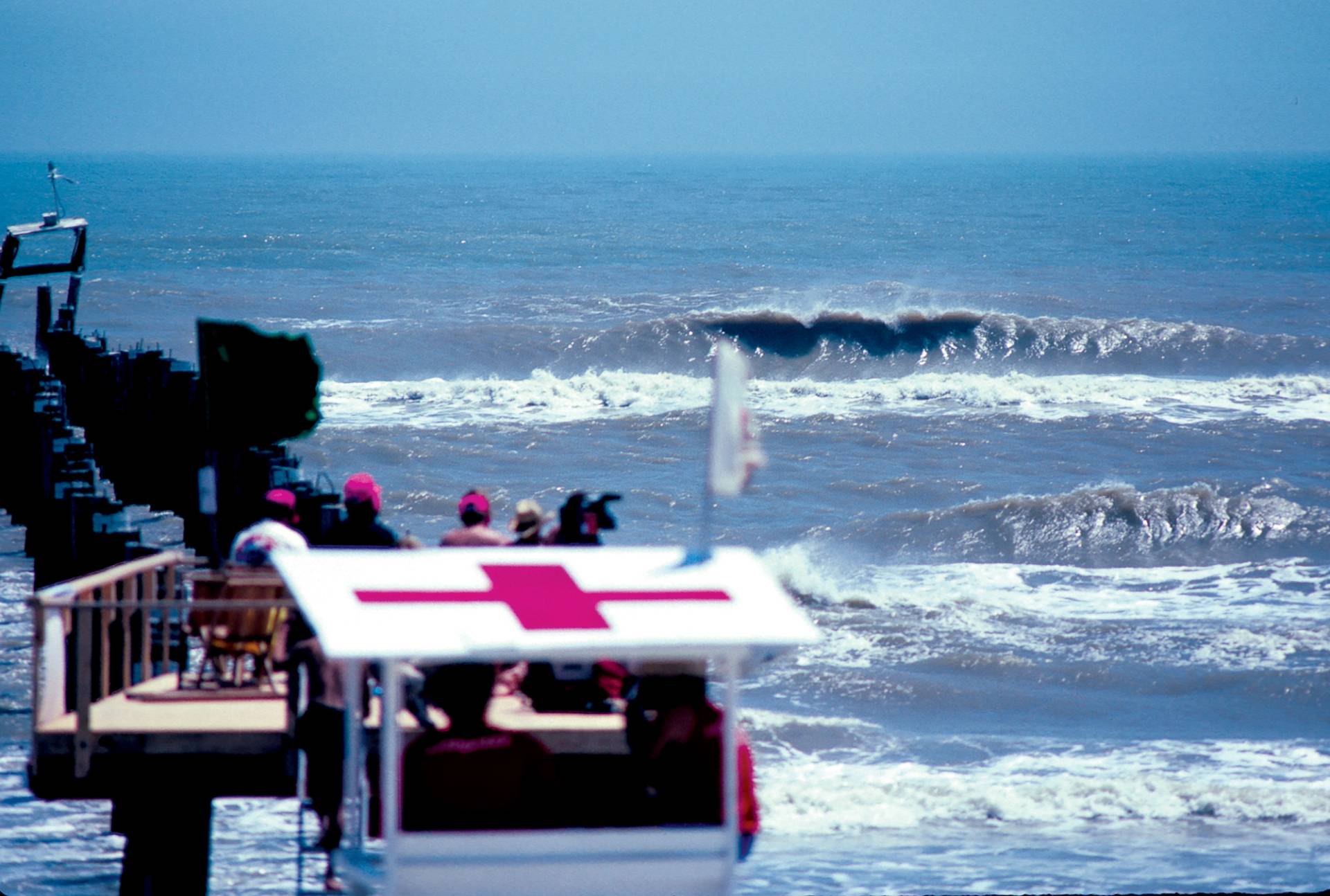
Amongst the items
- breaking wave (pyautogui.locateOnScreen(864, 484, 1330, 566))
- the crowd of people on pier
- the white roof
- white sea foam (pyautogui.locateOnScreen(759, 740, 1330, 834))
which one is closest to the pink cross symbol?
the white roof

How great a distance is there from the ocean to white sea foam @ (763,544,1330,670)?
0.07 metres

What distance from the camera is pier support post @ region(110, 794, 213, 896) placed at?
7770 millimetres

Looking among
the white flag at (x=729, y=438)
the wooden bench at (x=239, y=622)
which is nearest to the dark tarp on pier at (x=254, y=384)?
the wooden bench at (x=239, y=622)

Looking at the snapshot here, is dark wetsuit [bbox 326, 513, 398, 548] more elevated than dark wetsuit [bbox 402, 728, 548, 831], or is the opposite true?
dark wetsuit [bbox 326, 513, 398, 548]

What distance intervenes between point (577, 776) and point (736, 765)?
4.12ft

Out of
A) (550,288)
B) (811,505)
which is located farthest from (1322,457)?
(550,288)

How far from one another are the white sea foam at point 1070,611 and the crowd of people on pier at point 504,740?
8.46 meters

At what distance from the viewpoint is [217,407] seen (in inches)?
303

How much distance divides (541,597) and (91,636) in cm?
239

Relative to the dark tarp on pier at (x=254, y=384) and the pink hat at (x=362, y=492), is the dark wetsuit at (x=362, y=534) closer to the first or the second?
the pink hat at (x=362, y=492)

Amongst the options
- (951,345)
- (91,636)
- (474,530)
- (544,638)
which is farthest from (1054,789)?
(951,345)

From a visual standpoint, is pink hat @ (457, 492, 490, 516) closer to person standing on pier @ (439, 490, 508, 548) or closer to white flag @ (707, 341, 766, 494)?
person standing on pier @ (439, 490, 508, 548)

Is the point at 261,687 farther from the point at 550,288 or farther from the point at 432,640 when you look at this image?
the point at 550,288

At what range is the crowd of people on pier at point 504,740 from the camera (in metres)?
5.49
